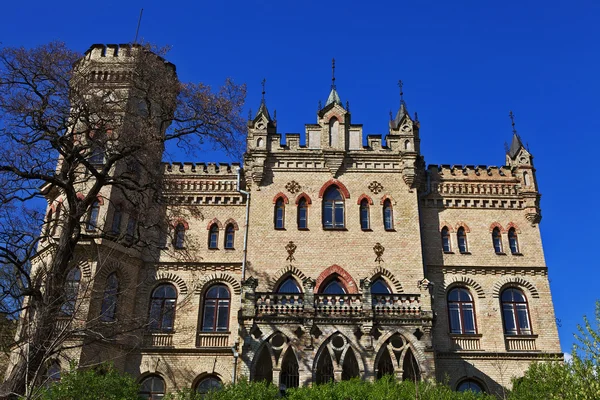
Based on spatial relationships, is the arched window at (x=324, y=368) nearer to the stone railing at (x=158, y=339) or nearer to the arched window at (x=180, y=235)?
the stone railing at (x=158, y=339)

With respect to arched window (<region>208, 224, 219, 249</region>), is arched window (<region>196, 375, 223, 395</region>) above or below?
below

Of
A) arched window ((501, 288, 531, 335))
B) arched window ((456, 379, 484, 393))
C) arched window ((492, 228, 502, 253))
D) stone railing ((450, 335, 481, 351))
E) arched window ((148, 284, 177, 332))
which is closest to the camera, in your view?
arched window ((456, 379, 484, 393))

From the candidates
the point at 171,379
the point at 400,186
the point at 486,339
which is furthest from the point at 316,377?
the point at 400,186

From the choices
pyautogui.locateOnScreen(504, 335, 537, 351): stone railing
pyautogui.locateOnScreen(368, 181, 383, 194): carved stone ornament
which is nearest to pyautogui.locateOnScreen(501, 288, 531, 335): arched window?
pyautogui.locateOnScreen(504, 335, 537, 351): stone railing

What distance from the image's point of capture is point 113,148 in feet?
55.9

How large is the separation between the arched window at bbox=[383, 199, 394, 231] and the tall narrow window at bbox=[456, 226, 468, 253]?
→ 320 cm

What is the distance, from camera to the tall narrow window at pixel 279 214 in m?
25.2

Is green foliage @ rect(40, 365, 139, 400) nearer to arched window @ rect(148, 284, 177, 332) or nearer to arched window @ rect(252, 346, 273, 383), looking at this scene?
arched window @ rect(252, 346, 273, 383)

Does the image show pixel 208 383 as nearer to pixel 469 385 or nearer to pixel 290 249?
pixel 290 249

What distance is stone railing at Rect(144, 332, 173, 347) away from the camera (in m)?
23.7

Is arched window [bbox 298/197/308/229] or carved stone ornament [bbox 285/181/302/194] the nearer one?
arched window [bbox 298/197/308/229]

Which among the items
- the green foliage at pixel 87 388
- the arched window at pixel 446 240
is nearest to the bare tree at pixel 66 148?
the green foliage at pixel 87 388

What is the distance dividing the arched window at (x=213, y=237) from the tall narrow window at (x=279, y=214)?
288 centimetres

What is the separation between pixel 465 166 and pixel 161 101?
1560cm
